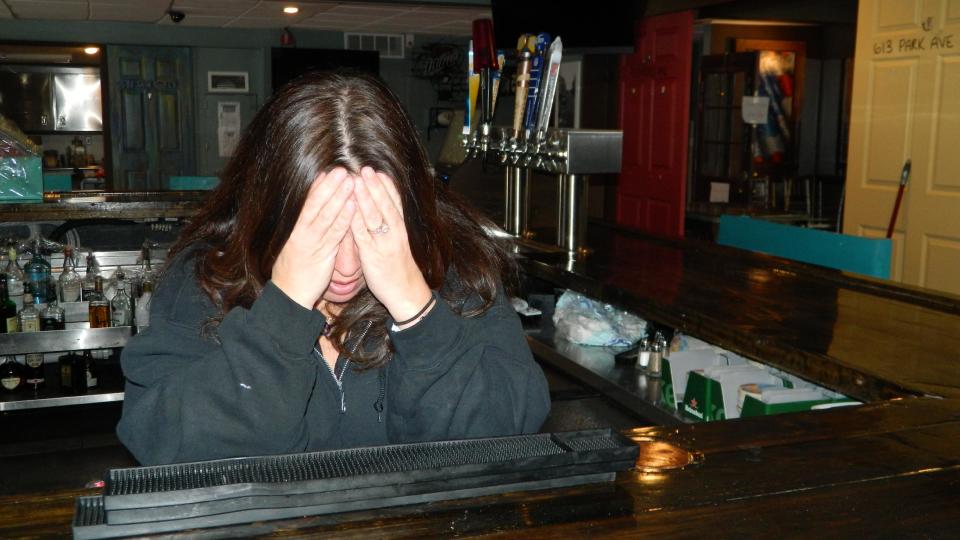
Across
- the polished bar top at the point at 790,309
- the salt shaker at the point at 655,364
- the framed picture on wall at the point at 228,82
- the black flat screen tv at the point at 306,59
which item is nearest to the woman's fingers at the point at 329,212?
the polished bar top at the point at 790,309

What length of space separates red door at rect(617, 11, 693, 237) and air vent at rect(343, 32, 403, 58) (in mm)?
3456

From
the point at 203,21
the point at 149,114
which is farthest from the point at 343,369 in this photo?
the point at 149,114

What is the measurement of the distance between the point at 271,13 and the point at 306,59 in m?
1.25

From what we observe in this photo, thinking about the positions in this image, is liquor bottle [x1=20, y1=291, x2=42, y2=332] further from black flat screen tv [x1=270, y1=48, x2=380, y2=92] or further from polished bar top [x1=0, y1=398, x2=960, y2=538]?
black flat screen tv [x1=270, y1=48, x2=380, y2=92]

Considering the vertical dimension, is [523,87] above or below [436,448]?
above

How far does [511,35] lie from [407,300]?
5.66m

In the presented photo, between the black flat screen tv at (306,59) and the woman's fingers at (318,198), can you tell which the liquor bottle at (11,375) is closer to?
the woman's fingers at (318,198)

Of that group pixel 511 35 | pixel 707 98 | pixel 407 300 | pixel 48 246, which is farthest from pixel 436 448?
pixel 707 98

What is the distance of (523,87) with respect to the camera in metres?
2.97

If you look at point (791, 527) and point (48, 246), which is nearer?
point (791, 527)

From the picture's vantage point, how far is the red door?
6.57 meters

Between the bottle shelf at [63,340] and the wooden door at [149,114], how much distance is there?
22.9ft

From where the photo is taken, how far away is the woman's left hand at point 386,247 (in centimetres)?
109

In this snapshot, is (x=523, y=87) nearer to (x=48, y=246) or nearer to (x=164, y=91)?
(x=48, y=246)
